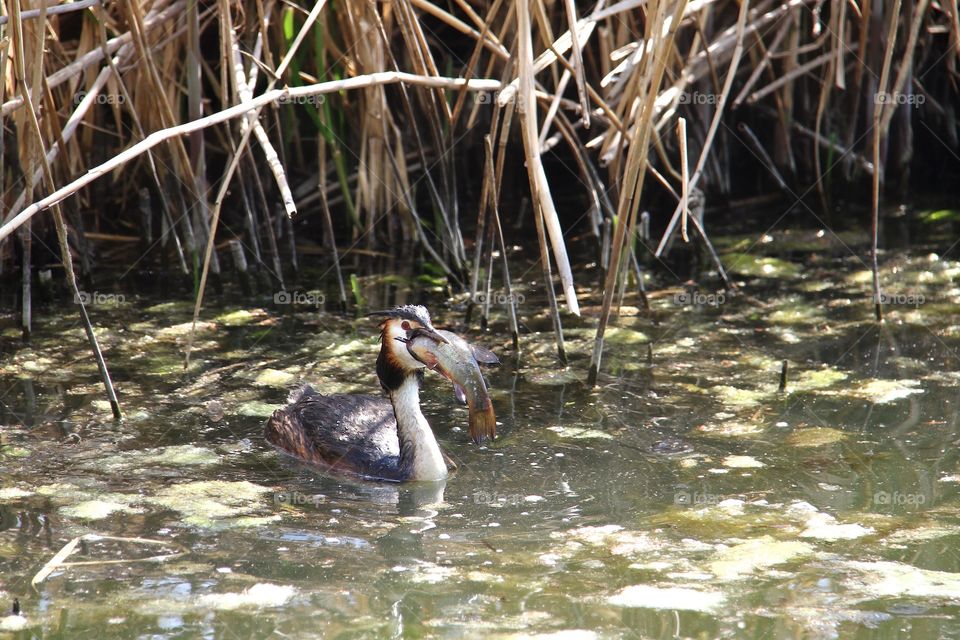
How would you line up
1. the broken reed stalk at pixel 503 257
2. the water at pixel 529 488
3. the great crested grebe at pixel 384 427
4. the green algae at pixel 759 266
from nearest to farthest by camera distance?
the water at pixel 529 488 < the great crested grebe at pixel 384 427 < the broken reed stalk at pixel 503 257 < the green algae at pixel 759 266

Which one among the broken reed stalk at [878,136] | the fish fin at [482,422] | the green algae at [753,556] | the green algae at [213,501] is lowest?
the green algae at [213,501]

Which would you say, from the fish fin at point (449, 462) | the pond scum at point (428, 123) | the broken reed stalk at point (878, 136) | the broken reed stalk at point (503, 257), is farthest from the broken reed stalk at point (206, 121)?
the broken reed stalk at point (878, 136)

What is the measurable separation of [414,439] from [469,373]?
1.34 ft

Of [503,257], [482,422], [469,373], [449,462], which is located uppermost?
[503,257]

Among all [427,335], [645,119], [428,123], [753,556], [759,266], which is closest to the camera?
[753,556]

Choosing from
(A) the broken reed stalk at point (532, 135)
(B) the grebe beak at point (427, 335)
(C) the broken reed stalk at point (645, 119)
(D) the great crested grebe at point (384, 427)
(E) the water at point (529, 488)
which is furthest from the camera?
(D) the great crested grebe at point (384, 427)

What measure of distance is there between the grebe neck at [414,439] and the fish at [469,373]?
0.68 feet

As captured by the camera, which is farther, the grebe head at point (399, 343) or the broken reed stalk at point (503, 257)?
the broken reed stalk at point (503, 257)

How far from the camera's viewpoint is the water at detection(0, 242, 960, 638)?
127 inches

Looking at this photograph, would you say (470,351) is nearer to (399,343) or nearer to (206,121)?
(399,343)

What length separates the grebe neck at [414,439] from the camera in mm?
4426

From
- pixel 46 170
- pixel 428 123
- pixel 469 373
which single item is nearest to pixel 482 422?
pixel 469 373

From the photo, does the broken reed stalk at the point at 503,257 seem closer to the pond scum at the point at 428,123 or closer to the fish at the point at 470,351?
the pond scum at the point at 428,123

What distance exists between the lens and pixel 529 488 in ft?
13.8
